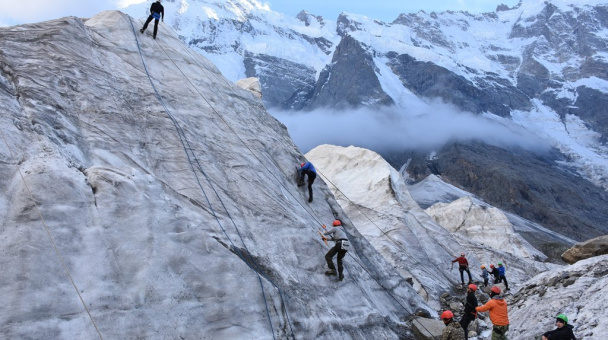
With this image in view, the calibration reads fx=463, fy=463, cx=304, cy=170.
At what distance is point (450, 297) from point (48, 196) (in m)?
19.0

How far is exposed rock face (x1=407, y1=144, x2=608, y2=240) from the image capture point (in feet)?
438

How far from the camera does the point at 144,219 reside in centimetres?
1012

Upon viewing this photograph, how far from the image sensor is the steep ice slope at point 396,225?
25.5m

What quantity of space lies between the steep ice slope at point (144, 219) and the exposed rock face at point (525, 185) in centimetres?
12932

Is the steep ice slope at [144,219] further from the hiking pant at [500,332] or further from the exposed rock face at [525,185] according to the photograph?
the exposed rock face at [525,185]

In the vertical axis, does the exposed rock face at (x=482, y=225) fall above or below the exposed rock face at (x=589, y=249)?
below

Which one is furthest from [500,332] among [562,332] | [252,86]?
[252,86]

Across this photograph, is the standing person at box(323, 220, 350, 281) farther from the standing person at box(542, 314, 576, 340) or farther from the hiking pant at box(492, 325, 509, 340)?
the standing person at box(542, 314, 576, 340)

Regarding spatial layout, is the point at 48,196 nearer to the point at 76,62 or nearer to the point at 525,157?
the point at 76,62

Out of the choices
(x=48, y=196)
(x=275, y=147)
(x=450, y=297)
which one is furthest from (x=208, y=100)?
(x=450, y=297)

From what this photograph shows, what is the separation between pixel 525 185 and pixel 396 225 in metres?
133

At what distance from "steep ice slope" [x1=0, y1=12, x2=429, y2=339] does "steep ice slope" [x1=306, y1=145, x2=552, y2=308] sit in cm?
815

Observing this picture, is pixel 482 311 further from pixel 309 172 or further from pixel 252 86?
pixel 252 86

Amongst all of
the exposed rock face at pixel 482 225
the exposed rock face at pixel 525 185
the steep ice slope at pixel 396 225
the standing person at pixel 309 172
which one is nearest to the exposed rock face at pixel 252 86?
Result: the steep ice slope at pixel 396 225
